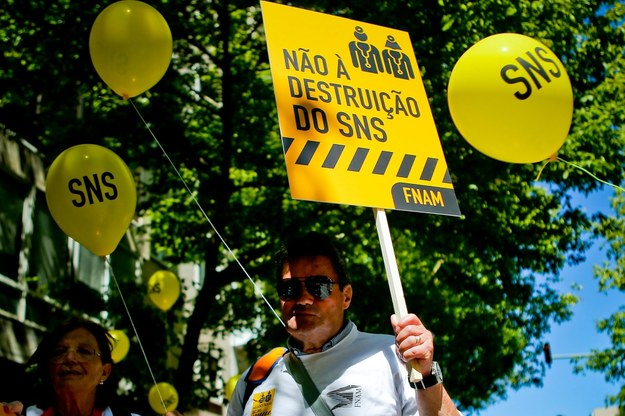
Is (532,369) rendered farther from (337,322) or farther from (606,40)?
(337,322)

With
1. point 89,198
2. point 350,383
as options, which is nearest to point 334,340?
point 350,383

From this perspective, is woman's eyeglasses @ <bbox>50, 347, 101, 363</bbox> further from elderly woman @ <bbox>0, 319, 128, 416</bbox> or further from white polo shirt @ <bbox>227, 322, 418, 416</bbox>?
white polo shirt @ <bbox>227, 322, 418, 416</bbox>

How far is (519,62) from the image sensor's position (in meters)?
4.36

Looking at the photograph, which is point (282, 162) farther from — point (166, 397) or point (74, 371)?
point (74, 371)

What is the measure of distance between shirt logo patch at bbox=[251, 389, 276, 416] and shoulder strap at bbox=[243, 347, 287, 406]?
2.6 inches

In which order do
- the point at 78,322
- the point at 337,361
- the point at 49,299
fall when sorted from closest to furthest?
the point at 337,361, the point at 78,322, the point at 49,299

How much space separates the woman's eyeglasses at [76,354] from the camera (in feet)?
13.1

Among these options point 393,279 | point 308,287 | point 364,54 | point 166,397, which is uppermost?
point 364,54

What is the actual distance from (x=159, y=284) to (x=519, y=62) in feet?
27.6

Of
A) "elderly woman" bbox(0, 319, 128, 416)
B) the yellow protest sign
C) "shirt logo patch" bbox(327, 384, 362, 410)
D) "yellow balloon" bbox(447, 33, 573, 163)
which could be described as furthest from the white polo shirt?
"yellow balloon" bbox(447, 33, 573, 163)

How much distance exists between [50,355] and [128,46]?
3083mm

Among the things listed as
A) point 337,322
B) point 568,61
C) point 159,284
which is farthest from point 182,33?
point 337,322

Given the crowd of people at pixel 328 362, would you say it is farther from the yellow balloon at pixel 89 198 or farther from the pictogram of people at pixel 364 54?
the yellow balloon at pixel 89 198

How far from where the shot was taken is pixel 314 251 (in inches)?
140
